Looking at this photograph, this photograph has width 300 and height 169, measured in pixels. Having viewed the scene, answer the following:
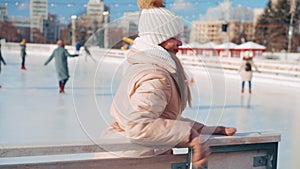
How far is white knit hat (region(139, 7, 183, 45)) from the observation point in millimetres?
1268

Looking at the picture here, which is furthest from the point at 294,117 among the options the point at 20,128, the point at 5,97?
the point at 5,97

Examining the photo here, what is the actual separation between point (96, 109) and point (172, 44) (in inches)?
12.4

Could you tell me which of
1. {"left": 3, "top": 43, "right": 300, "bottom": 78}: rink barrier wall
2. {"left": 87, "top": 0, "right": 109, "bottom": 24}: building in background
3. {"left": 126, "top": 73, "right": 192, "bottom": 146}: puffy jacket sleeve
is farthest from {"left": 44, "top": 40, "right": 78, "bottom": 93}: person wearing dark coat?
{"left": 126, "top": 73, "right": 192, "bottom": 146}: puffy jacket sleeve

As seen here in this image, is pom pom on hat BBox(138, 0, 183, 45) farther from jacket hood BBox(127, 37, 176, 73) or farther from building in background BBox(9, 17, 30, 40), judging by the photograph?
building in background BBox(9, 17, 30, 40)

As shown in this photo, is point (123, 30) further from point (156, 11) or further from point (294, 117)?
point (294, 117)

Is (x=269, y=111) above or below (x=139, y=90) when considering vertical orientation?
below

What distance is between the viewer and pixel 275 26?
34.3 metres

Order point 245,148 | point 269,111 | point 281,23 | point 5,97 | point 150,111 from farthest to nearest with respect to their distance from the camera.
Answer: point 281,23 < point 5,97 < point 269,111 < point 245,148 < point 150,111

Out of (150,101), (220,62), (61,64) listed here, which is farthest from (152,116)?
(61,64)

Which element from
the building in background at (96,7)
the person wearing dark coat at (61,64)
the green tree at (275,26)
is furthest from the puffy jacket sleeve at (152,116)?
the green tree at (275,26)

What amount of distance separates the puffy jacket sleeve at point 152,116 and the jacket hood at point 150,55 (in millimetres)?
44

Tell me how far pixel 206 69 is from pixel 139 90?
0.29 meters

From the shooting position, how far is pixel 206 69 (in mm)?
1378

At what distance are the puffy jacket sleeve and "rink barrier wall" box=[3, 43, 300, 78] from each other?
0.57 feet
